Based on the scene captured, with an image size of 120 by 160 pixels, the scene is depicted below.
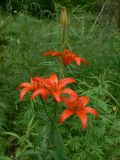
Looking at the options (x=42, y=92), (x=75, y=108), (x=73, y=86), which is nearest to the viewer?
(x=42, y=92)

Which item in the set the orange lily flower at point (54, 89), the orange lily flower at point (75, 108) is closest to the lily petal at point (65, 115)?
the orange lily flower at point (75, 108)

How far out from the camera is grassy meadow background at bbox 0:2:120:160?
3330mm

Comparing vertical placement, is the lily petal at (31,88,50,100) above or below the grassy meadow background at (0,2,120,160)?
above

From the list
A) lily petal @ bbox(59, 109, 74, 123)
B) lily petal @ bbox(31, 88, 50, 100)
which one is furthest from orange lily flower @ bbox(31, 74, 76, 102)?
lily petal @ bbox(59, 109, 74, 123)

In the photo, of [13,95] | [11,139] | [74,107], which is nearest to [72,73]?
[13,95]

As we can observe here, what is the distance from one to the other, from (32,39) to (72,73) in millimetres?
→ 928

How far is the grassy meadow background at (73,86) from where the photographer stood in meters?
3.33

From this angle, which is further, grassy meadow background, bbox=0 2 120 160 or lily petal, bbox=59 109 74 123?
grassy meadow background, bbox=0 2 120 160

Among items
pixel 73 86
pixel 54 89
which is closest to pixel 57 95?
pixel 54 89

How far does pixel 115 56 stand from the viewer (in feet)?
15.2

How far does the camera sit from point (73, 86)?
4.21 meters

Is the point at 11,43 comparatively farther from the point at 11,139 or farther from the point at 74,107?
the point at 74,107

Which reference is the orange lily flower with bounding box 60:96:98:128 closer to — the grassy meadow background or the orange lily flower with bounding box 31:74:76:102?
the orange lily flower with bounding box 31:74:76:102

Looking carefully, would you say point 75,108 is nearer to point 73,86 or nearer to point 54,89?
point 54,89
